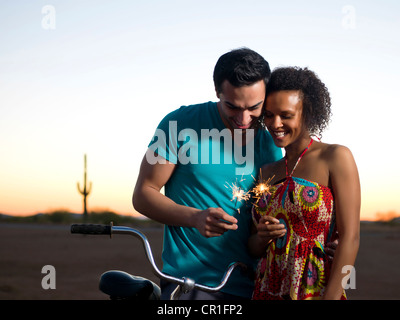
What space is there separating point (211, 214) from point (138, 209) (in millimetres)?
734

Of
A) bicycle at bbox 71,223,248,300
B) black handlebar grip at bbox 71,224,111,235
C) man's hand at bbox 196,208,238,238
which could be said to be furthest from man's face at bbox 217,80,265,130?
black handlebar grip at bbox 71,224,111,235

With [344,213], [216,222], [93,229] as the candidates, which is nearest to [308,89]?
[344,213]

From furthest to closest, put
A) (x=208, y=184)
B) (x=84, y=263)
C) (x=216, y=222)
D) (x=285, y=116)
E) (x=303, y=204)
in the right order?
(x=84, y=263) → (x=208, y=184) → (x=285, y=116) → (x=303, y=204) → (x=216, y=222)

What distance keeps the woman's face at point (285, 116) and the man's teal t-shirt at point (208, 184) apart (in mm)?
337

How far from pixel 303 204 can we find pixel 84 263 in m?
15.2

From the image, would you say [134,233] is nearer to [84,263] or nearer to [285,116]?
[285,116]

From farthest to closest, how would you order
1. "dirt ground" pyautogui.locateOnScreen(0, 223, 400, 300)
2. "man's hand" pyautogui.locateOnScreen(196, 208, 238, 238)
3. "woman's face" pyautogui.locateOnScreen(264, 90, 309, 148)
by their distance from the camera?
"dirt ground" pyautogui.locateOnScreen(0, 223, 400, 300), "woman's face" pyautogui.locateOnScreen(264, 90, 309, 148), "man's hand" pyautogui.locateOnScreen(196, 208, 238, 238)

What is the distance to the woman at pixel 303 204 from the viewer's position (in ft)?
8.93

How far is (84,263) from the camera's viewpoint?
670 inches

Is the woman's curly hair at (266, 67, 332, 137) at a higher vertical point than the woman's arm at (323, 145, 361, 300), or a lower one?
higher

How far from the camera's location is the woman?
272 cm

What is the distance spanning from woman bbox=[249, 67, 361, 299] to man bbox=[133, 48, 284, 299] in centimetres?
13

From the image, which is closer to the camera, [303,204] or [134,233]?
[134,233]

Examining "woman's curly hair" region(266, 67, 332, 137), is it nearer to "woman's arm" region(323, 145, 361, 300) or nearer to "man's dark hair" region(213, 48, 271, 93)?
"man's dark hair" region(213, 48, 271, 93)
